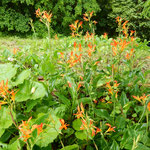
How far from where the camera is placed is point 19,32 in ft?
32.3

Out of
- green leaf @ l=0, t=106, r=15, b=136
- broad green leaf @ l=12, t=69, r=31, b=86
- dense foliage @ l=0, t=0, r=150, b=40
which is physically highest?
dense foliage @ l=0, t=0, r=150, b=40

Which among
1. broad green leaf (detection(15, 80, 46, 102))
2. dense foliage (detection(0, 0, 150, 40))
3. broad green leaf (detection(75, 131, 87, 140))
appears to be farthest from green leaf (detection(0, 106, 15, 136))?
dense foliage (detection(0, 0, 150, 40))

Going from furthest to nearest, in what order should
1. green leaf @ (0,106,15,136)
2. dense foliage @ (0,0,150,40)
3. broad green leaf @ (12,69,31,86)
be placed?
dense foliage @ (0,0,150,40) → broad green leaf @ (12,69,31,86) → green leaf @ (0,106,15,136)

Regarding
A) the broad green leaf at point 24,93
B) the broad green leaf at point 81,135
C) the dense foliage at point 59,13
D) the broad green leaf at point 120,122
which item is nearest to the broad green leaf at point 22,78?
the broad green leaf at point 24,93

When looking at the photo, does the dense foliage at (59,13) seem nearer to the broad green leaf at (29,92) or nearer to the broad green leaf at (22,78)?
the broad green leaf at (22,78)

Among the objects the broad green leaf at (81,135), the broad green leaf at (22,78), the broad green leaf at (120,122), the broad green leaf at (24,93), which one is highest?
the broad green leaf at (22,78)

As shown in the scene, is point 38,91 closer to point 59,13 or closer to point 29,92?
point 29,92

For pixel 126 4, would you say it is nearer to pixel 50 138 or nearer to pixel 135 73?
pixel 135 73

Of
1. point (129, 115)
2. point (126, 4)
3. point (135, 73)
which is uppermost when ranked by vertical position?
point (126, 4)

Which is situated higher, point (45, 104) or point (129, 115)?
point (45, 104)

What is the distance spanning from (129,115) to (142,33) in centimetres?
960

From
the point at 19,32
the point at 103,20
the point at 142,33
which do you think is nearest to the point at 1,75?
the point at 19,32

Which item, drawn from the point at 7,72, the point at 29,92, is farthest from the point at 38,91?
the point at 7,72

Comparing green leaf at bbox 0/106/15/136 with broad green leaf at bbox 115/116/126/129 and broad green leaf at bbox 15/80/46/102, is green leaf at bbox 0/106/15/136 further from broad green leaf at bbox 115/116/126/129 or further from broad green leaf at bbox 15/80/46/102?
broad green leaf at bbox 115/116/126/129
